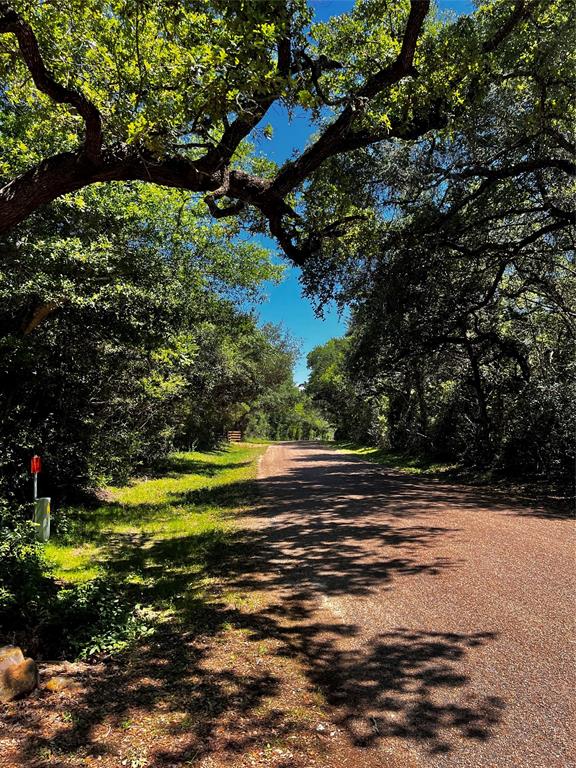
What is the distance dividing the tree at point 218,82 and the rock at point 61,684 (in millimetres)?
3703

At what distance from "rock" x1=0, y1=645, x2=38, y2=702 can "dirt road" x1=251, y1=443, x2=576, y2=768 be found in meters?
2.05

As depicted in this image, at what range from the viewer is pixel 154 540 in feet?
27.9

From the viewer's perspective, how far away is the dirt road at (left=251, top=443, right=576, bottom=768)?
112 inches

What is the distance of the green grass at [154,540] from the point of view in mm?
6000

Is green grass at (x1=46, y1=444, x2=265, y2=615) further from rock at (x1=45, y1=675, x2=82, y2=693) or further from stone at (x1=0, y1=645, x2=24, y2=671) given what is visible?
stone at (x1=0, y1=645, x2=24, y2=671)

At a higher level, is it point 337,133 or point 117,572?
point 337,133

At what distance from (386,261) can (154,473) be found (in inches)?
463

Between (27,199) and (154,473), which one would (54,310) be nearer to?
(27,199)

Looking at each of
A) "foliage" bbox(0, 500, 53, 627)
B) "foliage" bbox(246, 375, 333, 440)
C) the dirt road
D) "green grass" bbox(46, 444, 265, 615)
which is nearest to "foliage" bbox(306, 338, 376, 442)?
"foliage" bbox(246, 375, 333, 440)

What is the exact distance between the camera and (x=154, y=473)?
59.7ft

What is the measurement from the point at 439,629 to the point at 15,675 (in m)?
3.37

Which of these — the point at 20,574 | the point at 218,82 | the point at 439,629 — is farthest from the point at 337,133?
the point at 20,574

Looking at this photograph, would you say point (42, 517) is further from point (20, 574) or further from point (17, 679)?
point (17, 679)

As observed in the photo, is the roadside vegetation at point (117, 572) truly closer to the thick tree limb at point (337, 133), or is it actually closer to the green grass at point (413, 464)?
the thick tree limb at point (337, 133)
